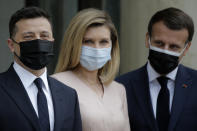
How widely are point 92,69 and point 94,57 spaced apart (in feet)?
0.52

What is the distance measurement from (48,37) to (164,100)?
53.0 inches

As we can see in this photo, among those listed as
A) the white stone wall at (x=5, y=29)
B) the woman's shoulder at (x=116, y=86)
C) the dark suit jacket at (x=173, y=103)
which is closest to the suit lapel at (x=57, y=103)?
the woman's shoulder at (x=116, y=86)

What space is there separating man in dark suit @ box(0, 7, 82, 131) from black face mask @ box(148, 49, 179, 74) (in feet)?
3.46

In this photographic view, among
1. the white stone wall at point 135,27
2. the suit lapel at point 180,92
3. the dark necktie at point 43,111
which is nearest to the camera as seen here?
the dark necktie at point 43,111

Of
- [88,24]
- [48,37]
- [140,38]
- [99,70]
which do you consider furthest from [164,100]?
[140,38]

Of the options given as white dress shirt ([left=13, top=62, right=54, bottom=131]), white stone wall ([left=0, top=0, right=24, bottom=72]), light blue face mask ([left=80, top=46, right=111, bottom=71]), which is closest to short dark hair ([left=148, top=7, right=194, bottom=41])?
light blue face mask ([left=80, top=46, right=111, bottom=71])

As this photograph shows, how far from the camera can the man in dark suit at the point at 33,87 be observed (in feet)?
10.4

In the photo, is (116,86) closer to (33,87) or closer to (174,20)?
(174,20)

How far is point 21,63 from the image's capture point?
339 centimetres

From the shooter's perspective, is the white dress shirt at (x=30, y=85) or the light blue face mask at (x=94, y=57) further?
the light blue face mask at (x=94, y=57)

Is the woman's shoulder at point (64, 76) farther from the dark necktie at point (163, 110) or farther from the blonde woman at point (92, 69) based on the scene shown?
the dark necktie at point (163, 110)

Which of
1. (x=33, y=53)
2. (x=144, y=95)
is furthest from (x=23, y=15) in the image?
(x=144, y=95)

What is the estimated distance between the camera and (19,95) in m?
3.24

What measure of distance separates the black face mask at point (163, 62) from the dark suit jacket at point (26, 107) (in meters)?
0.99
